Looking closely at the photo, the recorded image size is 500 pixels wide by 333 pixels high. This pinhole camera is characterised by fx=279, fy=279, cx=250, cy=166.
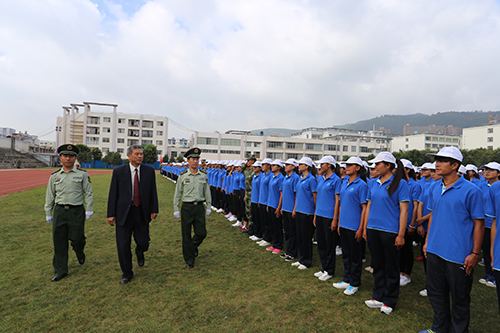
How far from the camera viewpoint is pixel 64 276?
4.70 metres

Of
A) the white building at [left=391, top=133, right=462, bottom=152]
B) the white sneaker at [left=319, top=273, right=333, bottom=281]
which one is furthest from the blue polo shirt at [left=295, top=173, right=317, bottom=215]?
the white building at [left=391, top=133, right=462, bottom=152]

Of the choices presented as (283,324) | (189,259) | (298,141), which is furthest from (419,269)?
(298,141)

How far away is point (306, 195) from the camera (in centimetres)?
551

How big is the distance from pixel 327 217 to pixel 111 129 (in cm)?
6672

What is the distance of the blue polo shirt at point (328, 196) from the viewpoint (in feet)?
16.1

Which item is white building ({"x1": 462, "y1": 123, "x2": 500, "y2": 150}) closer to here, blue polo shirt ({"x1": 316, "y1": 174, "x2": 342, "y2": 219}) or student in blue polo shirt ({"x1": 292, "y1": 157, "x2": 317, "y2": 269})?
student in blue polo shirt ({"x1": 292, "y1": 157, "x2": 317, "y2": 269})

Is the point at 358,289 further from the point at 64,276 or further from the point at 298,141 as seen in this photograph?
the point at 298,141

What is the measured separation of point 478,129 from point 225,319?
8538 centimetres

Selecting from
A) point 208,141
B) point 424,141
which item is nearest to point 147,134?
point 208,141

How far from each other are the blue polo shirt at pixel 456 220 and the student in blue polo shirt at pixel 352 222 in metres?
1.23

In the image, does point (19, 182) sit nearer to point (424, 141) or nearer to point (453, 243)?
point (453, 243)

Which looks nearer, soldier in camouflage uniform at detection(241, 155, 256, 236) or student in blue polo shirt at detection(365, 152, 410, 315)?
student in blue polo shirt at detection(365, 152, 410, 315)

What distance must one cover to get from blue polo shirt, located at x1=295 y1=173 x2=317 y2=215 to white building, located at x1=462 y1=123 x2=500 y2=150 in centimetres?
7757

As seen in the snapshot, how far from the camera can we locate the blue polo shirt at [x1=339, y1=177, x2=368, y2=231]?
436 centimetres
